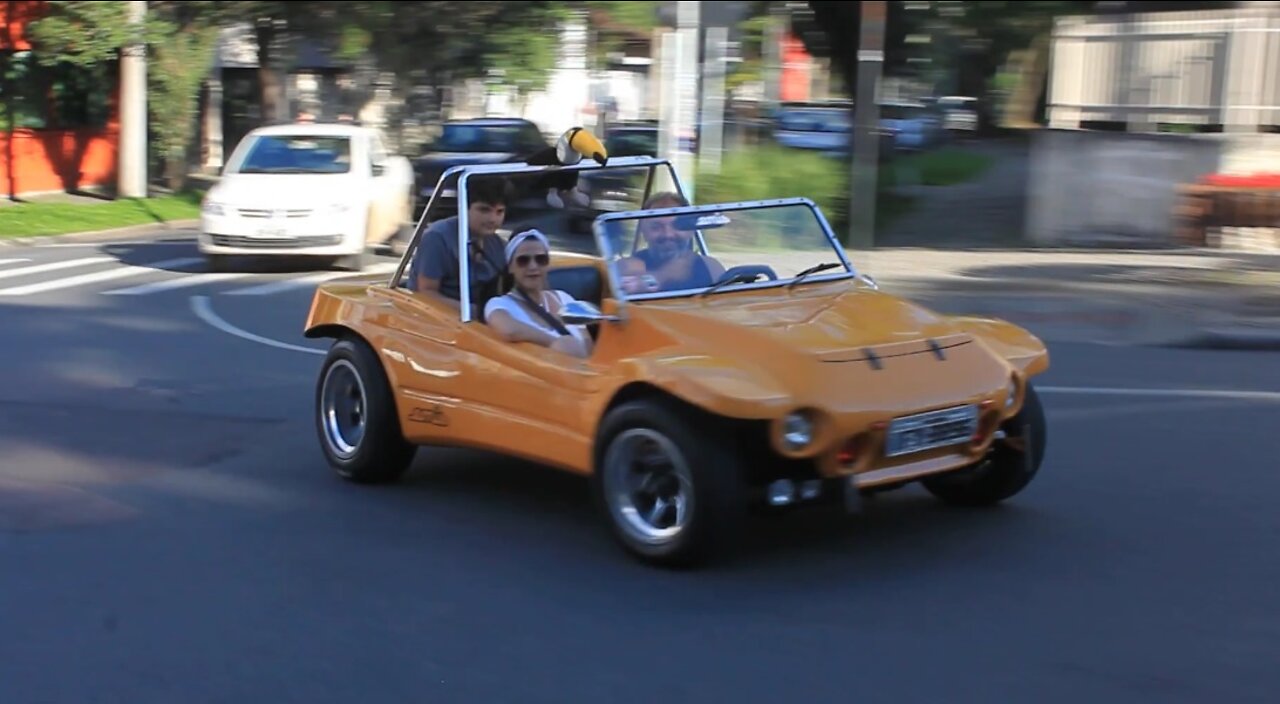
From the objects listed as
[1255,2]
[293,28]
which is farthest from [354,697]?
[293,28]

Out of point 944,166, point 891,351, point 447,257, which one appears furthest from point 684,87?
point 891,351

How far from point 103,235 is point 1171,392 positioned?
1819 centimetres

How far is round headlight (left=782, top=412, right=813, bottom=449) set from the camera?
19.3ft

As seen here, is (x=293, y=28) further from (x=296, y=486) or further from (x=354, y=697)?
(x=354, y=697)

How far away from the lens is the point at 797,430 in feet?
19.4

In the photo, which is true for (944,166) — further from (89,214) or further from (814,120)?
(89,214)

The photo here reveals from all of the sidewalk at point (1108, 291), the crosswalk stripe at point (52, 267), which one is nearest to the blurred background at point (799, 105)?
the sidewalk at point (1108, 291)

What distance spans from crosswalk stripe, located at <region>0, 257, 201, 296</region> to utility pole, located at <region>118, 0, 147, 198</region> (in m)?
8.27

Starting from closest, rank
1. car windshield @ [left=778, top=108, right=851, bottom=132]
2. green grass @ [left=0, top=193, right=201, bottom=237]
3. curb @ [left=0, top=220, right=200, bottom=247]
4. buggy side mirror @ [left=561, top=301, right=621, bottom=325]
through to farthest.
→ buggy side mirror @ [left=561, top=301, right=621, bottom=325], curb @ [left=0, top=220, right=200, bottom=247], green grass @ [left=0, top=193, right=201, bottom=237], car windshield @ [left=778, top=108, right=851, bottom=132]

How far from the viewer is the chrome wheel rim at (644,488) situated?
244 inches

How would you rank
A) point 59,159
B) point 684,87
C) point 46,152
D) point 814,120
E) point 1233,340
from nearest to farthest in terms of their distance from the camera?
point 1233,340, point 684,87, point 46,152, point 59,159, point 814,120

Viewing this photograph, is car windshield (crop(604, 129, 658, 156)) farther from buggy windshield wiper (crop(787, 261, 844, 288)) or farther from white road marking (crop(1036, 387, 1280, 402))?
buggy windshield wiper (crop(787, 261, 844, 288))

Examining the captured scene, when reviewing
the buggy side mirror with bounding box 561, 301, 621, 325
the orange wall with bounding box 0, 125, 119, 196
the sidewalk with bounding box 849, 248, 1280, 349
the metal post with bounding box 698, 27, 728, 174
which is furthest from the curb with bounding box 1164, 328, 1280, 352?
the orange wall with bounding box 0, 125, 119, 196

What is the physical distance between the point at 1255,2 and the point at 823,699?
19484 millimetres
